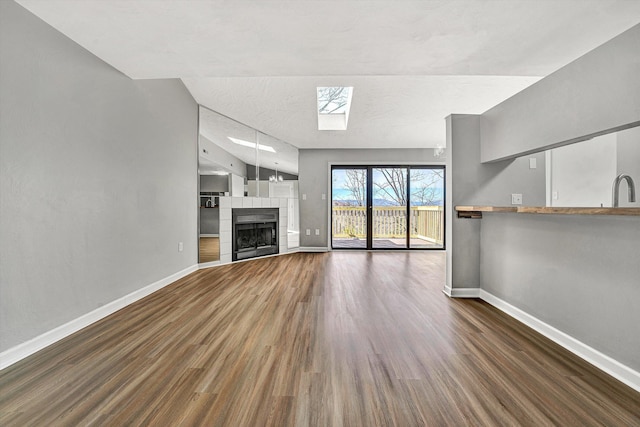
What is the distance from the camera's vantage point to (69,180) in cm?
208

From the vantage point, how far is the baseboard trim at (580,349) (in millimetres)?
1477

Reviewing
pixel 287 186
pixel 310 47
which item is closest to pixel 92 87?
pixel 310 47

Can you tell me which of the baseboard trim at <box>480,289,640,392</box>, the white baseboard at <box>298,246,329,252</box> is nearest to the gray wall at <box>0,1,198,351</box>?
the white baseboard at <box>298,246,329,252</box>

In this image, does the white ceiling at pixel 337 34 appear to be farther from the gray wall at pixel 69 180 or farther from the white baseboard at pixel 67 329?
the white baseboard at pixel 67 329

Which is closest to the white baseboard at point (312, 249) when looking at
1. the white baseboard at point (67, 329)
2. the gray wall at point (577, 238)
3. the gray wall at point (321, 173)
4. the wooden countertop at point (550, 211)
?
the gray wall at point (321, 173)

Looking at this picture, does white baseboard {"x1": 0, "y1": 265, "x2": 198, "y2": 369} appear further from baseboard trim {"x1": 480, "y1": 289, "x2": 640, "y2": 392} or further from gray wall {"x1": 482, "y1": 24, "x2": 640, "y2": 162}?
gray wall {"x1": 482, "y1": 24, "x2": 640, "y2": 162}

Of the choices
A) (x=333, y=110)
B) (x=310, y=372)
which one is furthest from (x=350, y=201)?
(x=310, y=372)

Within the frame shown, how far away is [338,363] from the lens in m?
1.67

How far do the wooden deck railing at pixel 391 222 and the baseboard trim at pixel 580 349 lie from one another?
369 cm

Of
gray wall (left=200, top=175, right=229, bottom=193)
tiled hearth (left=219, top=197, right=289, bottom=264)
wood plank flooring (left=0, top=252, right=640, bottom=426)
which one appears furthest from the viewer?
tiled hearth (left=219, top=197, right=289, bottom=264)

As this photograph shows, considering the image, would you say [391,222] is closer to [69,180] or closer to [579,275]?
[579,275]

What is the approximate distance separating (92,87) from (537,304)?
4.23 m

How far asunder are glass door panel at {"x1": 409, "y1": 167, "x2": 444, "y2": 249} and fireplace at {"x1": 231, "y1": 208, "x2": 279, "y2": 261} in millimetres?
3204

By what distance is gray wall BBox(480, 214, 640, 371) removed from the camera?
59.6 inches
